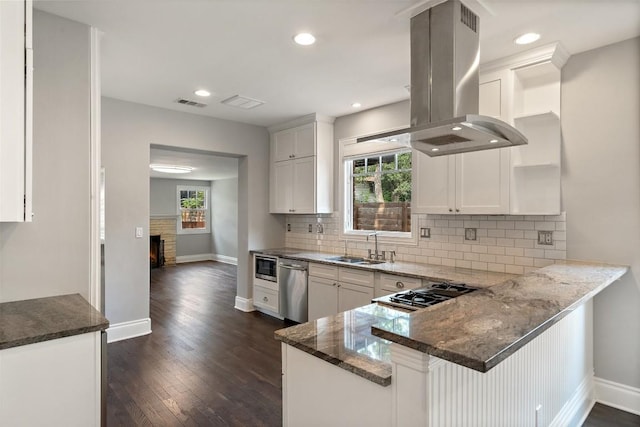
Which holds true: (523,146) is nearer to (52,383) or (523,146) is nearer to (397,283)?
(397,283)

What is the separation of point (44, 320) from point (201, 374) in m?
1.67

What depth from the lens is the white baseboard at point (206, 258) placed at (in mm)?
10282

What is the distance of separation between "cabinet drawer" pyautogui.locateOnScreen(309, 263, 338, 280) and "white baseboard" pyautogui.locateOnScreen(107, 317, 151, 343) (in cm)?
202

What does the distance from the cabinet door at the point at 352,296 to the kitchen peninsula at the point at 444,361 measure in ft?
4.88

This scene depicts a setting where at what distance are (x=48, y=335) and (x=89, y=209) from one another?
1.06m

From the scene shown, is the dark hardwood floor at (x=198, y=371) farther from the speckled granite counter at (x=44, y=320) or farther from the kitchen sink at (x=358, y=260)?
the kitchen sink at (x=358, y=260)

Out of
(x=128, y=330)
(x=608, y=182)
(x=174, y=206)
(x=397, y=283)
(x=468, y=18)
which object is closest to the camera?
(x=468, y=18)

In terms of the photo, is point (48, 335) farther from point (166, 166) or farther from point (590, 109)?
point (166, 166)

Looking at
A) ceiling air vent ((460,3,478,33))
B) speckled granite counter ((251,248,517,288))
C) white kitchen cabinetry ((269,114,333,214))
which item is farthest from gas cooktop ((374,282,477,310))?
white kitchen cabinetry ((269,114,333,214))

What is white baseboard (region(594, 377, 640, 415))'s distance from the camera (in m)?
2.59

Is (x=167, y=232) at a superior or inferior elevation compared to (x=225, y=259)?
superior

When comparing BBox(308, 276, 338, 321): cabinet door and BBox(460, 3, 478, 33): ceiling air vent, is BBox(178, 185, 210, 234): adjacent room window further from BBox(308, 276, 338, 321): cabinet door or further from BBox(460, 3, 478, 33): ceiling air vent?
BBox(460, 3, 478, 33): ceiling air vent

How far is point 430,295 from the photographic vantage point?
2330 mm

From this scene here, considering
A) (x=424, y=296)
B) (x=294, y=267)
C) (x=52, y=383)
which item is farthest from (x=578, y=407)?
(x=52, y=383)
